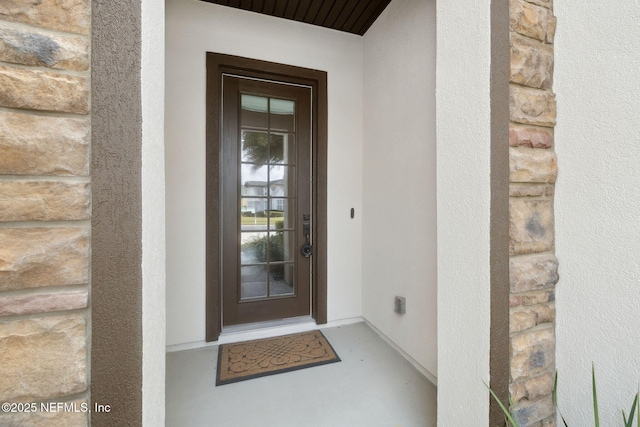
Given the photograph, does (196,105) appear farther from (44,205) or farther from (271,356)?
(271,356)

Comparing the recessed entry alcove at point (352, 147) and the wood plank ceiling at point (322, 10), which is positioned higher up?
the wood plank ceiling at point (322, 10)

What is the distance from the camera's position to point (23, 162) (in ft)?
2.05

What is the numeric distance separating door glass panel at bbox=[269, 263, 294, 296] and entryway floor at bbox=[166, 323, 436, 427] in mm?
714

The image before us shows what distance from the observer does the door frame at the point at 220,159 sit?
7.06 feet

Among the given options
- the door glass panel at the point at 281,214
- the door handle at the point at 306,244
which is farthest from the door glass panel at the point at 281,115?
the door handle at the point at 306,244

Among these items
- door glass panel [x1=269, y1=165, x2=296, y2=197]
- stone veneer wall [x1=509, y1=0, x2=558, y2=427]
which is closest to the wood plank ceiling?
door glass panel [x1=269, y1=165, x2=296, y2=197]

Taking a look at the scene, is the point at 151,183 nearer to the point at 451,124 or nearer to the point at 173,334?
the point at 451,124

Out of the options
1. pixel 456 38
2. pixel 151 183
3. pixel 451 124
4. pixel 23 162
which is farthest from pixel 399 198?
pixel 23 162

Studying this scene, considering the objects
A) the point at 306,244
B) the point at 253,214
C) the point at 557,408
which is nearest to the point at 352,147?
the point at 306,244

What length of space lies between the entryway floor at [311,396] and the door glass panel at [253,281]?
55cm

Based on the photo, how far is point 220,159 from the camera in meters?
2.22

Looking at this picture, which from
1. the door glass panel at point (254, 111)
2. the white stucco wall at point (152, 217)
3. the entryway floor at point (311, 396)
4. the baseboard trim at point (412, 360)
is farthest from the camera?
the door glass panel at point (254, 111)

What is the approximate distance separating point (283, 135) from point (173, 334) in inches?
74.7

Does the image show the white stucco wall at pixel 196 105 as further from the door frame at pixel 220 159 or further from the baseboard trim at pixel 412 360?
the baseboard trim at pixel 412 360
